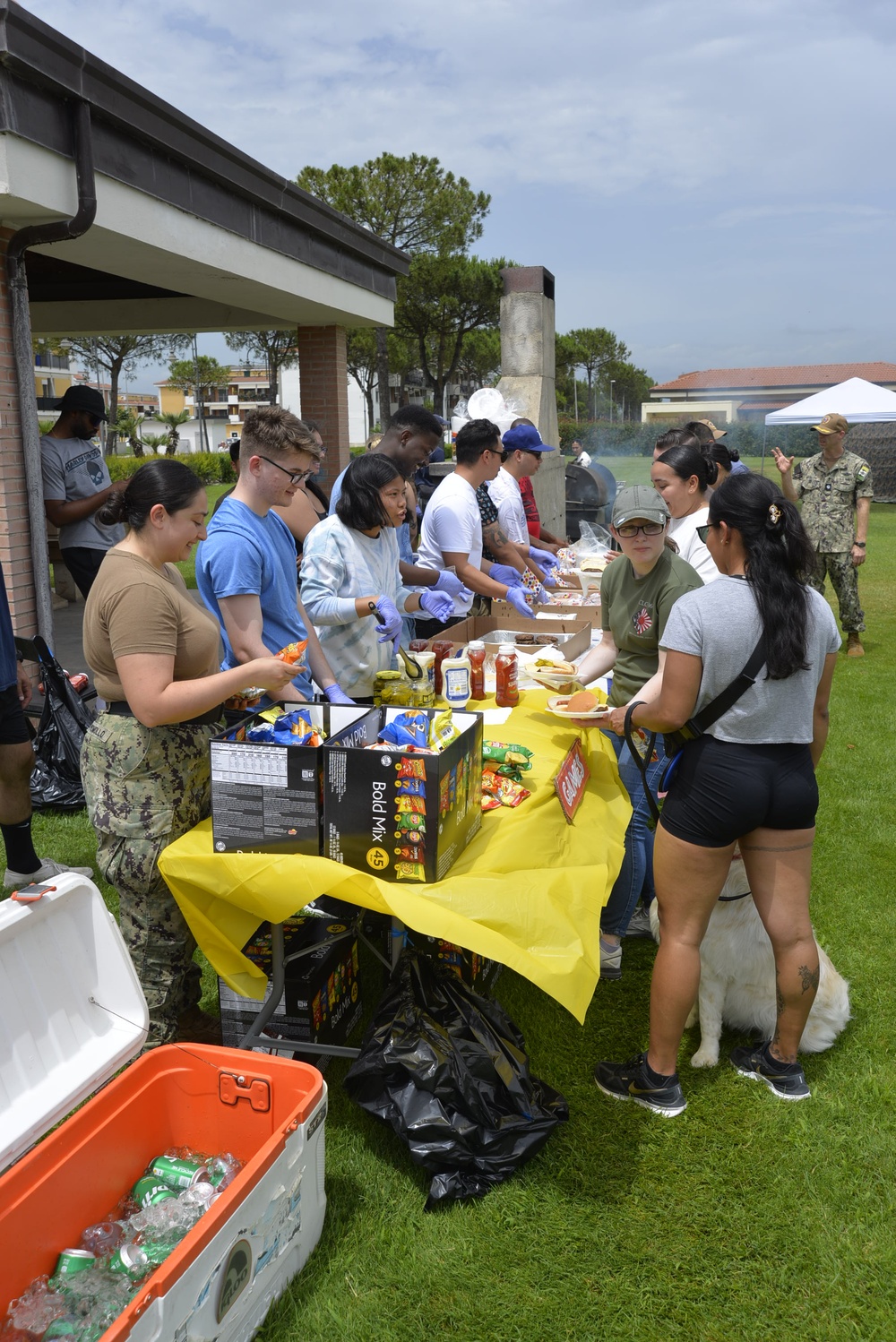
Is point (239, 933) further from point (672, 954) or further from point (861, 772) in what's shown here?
point (861, 772)

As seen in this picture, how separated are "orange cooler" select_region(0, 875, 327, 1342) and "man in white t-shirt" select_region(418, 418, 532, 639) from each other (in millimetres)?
2797

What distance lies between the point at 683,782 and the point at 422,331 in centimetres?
3703

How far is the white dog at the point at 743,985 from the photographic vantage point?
2758mm

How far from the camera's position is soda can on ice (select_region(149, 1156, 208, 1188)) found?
6.84 feet

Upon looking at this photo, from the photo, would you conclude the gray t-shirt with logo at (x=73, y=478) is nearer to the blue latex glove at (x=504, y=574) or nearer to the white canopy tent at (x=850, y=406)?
the blue latex glove at (x=504, y=574)

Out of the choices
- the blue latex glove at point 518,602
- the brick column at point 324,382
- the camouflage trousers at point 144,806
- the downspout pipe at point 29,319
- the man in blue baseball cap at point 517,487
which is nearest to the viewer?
the camouflage trousers at point 144,806

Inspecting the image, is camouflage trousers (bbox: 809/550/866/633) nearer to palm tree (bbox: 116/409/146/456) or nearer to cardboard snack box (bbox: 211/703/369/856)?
cardboard snack box (bbox: 211/703/369/856)

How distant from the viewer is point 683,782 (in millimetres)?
2465

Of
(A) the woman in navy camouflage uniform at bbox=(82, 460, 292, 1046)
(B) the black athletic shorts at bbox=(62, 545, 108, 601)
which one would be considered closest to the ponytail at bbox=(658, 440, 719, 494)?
(A) the woman in navy camouflage uniform at bbox=(82, 460, 292, 1046)

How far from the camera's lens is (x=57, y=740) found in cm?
469

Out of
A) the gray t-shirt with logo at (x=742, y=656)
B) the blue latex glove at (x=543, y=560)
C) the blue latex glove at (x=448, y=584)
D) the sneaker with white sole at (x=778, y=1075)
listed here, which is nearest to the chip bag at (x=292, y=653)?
the gray t-shirt with logo at (x=742, y=656)

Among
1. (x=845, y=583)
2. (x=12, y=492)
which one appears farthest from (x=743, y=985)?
(x=845, y=583)

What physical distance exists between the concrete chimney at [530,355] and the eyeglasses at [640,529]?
8.79 metres

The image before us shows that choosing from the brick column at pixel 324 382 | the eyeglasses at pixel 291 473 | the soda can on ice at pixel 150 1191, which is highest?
the brick column at pixel 324 382
